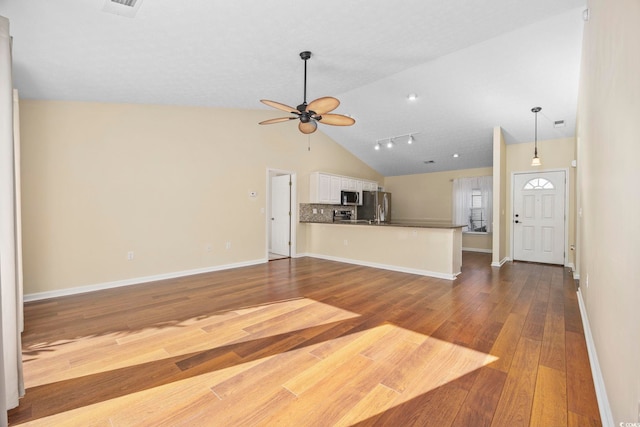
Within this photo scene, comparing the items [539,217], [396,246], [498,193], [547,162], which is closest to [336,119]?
[396,246]

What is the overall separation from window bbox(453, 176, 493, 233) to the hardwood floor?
4144mm

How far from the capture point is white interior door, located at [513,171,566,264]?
6.05 m

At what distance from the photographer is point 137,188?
449cm

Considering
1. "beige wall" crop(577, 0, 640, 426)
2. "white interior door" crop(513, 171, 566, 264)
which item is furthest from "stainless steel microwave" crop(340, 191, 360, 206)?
"beige wall" crop(577, 0, 640, 426)

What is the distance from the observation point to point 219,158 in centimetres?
545

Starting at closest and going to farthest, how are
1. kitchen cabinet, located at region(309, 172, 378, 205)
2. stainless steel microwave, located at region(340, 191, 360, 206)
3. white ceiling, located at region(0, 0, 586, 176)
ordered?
white ceiling, located at region(0, 0, 586, 176) → kitchen cabinet, located at region(309, 172, 378, 205) → stainless steel microwave, located at region(340, 191, 360, 206)

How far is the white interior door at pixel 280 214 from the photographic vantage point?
6938 millimetres

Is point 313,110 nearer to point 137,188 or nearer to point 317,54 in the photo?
point 317,54

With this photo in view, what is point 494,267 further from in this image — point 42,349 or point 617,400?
point 42,349

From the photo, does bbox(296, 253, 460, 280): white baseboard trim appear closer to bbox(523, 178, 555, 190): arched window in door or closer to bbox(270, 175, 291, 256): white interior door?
bbox(270, 175, 291, 256): white interior door

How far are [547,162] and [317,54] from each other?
5.57 meters

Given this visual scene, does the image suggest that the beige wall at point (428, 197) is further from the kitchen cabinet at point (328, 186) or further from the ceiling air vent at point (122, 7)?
the ceiling air vent at point (122, 7)

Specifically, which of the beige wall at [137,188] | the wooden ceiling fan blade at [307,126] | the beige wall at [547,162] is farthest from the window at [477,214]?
the wooden ceiling fan blade at [307,126]

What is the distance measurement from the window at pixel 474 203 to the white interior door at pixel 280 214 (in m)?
4.88
